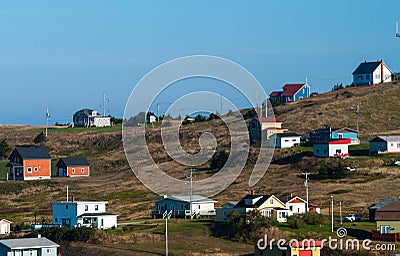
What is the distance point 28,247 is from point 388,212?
66.2 ft

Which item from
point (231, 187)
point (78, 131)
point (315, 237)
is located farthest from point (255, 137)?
point (315, 237)

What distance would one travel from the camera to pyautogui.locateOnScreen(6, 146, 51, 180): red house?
91.7 m

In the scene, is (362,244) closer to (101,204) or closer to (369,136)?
(101,204)

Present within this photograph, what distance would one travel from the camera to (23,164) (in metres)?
91.4

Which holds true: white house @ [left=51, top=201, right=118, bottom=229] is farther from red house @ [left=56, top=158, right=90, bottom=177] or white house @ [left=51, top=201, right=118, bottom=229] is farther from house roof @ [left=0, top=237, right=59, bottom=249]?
red house @ [left=56, top=158, right=90, bottom=177]

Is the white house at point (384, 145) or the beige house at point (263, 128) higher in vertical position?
the beige house at point (263, 128)

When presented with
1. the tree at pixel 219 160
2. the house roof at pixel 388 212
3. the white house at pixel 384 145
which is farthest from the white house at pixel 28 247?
the white house at pixel 384 145

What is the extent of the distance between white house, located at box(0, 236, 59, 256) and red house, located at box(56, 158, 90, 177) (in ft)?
137

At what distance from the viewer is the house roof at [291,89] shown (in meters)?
129

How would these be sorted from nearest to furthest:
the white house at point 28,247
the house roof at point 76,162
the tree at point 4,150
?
the white house at point 28,247 < the house roof at point 76,162 < the tree at point 4,150

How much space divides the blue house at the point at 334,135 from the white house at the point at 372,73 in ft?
96.8

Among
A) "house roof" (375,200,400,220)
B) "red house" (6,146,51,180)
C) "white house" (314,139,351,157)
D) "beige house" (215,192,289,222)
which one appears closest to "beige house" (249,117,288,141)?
"white house" (314,139,351,157)

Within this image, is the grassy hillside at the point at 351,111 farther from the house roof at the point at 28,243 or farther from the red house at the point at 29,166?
the house roof at the point at 28,243

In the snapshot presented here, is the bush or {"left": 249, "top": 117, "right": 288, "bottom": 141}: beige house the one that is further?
{"left": 249, "top": 117, "right": 288, "bottom": 141}: beige house
